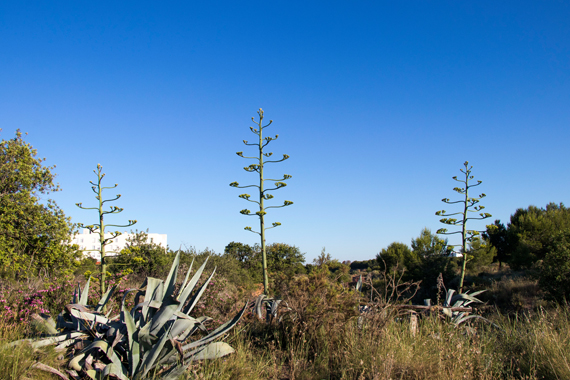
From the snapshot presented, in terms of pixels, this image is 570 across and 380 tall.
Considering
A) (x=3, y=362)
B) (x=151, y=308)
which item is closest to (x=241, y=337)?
(x=151, y=308)

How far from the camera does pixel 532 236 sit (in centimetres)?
2262

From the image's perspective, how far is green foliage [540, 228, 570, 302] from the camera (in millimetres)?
11477

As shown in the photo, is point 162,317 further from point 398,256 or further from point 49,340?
point 398,256

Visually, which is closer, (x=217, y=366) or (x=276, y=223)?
(x=217, y=366)

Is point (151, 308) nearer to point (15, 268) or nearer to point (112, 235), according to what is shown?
point (112, 235)

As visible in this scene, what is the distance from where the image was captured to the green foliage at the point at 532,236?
20.4m

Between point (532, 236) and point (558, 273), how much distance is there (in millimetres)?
12961

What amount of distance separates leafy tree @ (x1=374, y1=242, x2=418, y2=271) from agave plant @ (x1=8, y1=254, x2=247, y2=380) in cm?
2109

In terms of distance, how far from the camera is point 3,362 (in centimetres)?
293

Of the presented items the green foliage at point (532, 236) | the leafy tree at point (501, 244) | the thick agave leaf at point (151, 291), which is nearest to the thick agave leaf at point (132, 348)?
the thick agave leaf at point (151, 291)

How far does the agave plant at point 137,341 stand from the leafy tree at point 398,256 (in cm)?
2109

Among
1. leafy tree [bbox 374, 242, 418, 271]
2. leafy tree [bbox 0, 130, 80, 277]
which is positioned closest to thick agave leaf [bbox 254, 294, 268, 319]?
leafy tree [bbox 0, 130, 80, 277]

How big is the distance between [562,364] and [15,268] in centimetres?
1383

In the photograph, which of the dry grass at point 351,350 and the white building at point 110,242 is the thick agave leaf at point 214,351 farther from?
the white building at point 110,242
